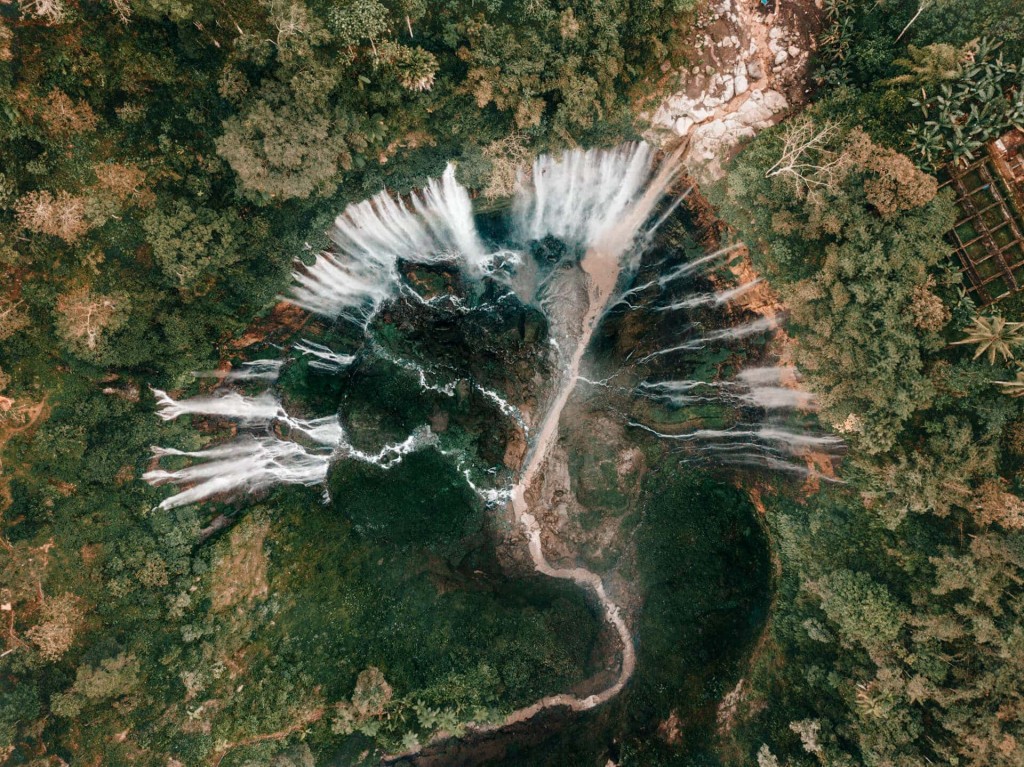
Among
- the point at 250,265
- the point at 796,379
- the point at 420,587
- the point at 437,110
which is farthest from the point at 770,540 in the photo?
the point at 250,265

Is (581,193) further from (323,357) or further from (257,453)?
(257,453)

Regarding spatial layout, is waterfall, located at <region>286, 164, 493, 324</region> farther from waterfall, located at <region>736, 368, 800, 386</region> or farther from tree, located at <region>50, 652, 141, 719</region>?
tree, located at <region>50, 652, 141, 719</region>

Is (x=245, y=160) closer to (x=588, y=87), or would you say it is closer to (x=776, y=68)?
(x=588, y=87)

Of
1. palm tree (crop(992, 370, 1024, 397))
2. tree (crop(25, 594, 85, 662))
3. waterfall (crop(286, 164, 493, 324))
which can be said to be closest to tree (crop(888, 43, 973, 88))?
palm tree (crop(992, 370, 1024, 397))

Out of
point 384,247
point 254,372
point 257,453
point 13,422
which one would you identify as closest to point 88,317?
point 13,422

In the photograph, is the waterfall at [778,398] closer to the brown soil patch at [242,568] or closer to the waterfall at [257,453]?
the waterfall at [257,453]

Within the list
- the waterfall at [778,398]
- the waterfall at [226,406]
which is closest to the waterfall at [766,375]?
the waterfall at [778,398]
